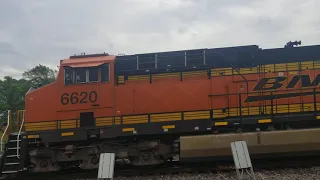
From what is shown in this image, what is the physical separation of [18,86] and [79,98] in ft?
208

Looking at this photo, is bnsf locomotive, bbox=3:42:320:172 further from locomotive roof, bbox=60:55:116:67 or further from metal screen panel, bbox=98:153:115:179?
metal screen panel, bbox=98:153:115:179

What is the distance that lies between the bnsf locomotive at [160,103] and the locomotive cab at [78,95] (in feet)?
0.11

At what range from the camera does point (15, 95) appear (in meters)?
63.7

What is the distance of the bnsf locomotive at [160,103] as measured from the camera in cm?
957

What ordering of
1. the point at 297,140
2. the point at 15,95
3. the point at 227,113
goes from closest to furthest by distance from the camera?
the point at 297,140 < the point at 227,113 < the point at 15,95

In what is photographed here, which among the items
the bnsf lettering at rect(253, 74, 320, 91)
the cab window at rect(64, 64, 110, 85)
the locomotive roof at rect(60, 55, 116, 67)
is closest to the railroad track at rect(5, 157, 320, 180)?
the bnsf lettering at rect(253, 74, 320, 91)

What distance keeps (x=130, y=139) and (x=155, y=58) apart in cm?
281

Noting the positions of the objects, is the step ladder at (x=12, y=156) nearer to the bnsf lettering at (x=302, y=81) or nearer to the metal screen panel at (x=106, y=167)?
the metal screen panel at (x=106, y=167)

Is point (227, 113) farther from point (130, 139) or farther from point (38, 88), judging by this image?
point (38, 88)

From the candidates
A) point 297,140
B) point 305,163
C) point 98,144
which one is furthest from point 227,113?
point 98,144

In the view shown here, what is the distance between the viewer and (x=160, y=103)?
384 inches

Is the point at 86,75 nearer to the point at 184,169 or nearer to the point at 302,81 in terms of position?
the point at 184,169

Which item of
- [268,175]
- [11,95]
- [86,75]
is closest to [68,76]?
[86,75]

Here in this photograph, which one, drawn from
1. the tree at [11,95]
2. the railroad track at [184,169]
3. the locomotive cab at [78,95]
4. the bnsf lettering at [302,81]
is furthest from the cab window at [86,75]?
the tree at [11,95]
